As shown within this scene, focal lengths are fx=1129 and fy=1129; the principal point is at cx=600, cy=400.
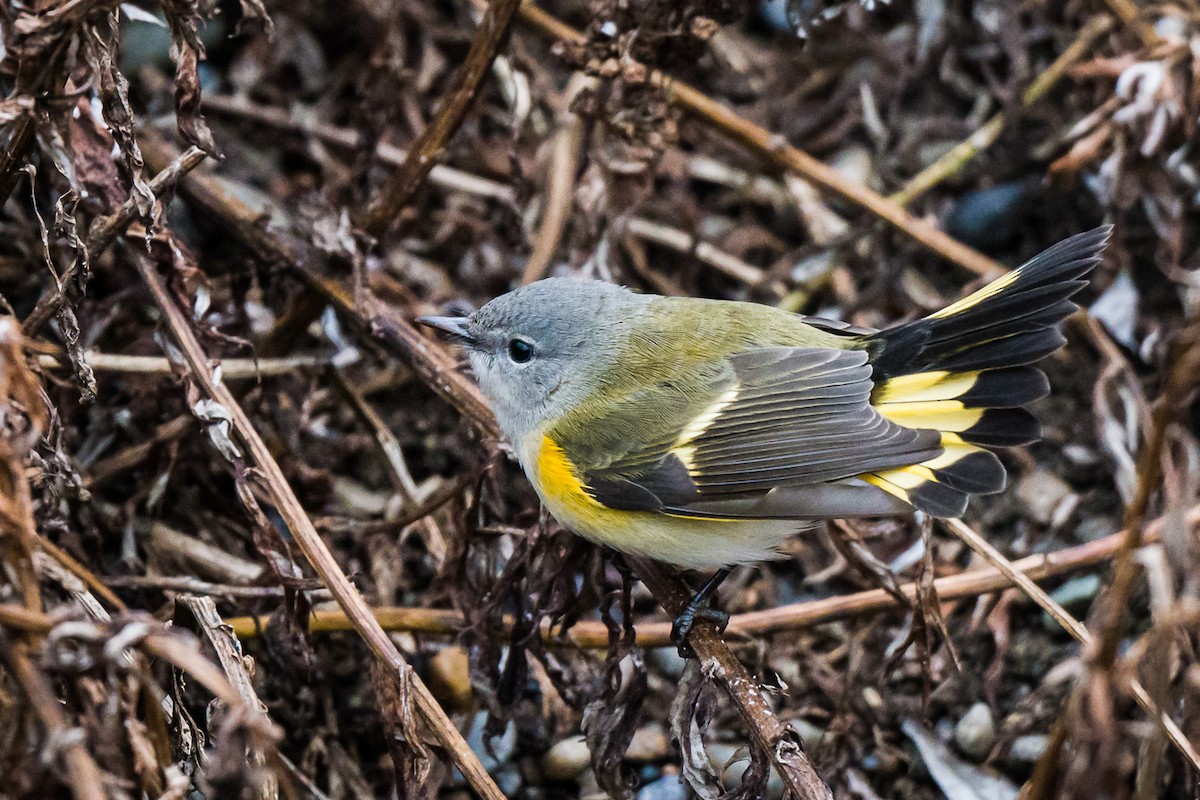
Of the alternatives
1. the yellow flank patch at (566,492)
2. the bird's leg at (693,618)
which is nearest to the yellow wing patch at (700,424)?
the yellow flank patch at (566,492)

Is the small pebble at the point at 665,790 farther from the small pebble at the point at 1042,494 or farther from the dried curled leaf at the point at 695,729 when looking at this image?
the small pebble at the point at 1042,494

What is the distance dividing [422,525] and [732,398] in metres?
0.97

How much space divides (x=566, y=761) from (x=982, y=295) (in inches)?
62.3

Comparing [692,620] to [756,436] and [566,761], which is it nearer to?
[756,436]

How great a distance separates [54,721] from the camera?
1.62 metres

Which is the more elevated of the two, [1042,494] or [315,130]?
[315,130]

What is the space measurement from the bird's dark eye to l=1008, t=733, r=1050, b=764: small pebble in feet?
5.26

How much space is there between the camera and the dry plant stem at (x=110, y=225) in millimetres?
2414

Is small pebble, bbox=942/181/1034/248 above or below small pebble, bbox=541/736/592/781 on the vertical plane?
above

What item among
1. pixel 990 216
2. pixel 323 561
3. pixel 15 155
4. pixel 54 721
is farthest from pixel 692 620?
pixel 990 216

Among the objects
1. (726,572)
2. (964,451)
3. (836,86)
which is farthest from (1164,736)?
(836,86)

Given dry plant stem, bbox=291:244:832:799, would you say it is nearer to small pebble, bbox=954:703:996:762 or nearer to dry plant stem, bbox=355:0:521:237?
dry plant stem, bbox=355:0:521:237

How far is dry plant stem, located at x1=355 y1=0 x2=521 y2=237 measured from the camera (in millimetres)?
2908

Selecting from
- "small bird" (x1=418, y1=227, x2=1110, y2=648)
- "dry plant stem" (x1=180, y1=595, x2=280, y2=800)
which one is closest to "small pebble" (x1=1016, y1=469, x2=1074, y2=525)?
"small bird" (x1=418, y1=227, x2=1110, y2=648)
